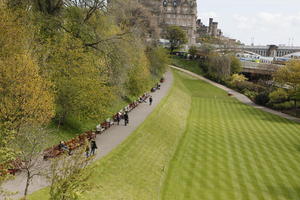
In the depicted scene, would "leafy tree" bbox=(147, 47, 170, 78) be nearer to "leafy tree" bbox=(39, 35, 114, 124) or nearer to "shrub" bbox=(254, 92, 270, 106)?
"shrub" bbox=(254, 92, 270, 106)

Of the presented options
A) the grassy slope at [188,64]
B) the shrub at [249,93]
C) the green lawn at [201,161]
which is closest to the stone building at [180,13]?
the grassy slope at [188,64]

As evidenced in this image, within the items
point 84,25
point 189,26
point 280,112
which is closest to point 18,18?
point 84,25

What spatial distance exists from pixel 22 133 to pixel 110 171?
23.0 ft

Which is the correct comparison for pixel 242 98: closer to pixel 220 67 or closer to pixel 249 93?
pixel 249 93

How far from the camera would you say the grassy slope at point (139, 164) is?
20.1 metres

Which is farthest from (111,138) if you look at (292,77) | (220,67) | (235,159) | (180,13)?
(180,13)

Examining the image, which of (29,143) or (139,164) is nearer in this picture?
(29,143)

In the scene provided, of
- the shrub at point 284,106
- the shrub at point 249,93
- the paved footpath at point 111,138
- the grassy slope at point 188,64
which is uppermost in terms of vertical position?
the grassy slope at point 188,64

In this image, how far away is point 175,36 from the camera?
11488 cm

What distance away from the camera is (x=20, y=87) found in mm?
19938

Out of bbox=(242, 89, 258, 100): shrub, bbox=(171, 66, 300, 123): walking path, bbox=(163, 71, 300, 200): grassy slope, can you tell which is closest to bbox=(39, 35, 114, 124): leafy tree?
bbox=(163, 71, 300, 200): grassy slope

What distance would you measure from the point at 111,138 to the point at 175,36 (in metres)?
90.3

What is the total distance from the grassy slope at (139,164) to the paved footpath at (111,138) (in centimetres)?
60

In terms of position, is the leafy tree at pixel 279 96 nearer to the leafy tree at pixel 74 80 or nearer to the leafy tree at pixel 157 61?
the leafy tree at pixel 157 61
